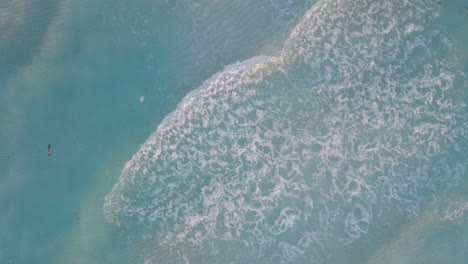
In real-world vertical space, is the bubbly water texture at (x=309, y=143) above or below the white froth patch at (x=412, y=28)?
below

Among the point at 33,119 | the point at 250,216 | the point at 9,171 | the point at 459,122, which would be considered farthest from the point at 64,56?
the point at 459,122

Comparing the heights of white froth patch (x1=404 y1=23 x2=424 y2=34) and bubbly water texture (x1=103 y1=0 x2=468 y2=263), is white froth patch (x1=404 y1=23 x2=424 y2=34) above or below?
above

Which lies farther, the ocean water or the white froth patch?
the white froth patch

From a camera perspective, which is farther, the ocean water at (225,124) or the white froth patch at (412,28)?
the white froth patch at (412,28)

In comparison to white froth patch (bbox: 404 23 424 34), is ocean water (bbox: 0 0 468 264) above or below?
below

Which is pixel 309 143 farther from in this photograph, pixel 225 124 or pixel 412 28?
pixel 412 28
